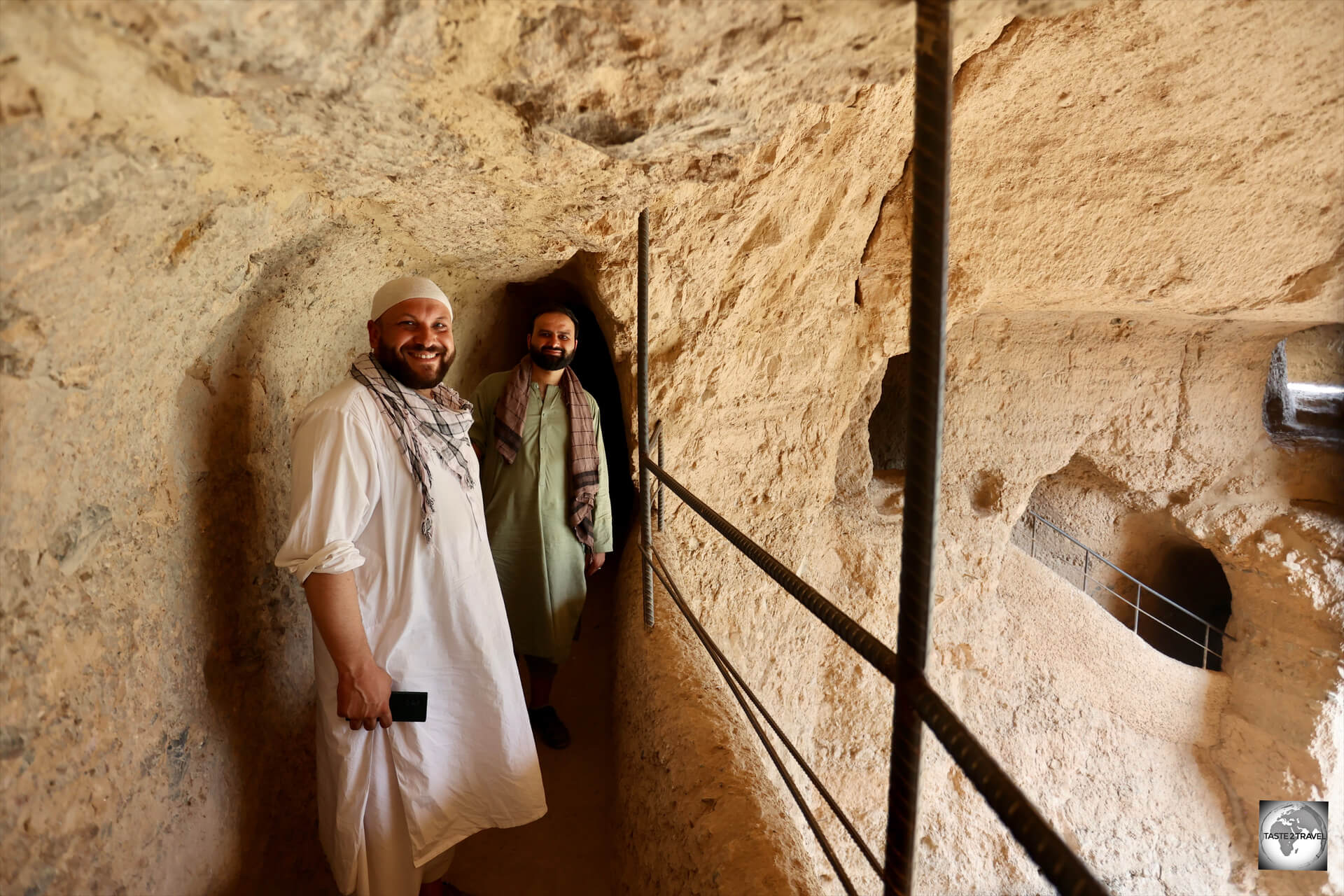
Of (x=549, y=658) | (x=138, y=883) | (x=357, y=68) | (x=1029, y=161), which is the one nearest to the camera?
(x=357, y=68)

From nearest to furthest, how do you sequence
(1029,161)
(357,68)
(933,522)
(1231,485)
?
(933,522) < (357,68) < (1029,161) < (1231,485)

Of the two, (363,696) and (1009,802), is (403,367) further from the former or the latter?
(1009,802)

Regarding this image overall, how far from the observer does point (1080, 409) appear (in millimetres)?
4562

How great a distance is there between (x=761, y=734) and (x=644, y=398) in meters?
1.29

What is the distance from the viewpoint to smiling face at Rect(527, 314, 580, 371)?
7.99ft

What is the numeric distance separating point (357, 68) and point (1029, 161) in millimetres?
2744

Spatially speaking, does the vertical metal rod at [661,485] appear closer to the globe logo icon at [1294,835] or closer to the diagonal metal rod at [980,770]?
the diagonal metal rod at [980,770]

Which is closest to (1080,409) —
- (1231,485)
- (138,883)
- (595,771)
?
(1231,485)

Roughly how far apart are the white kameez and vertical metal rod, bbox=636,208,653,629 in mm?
670

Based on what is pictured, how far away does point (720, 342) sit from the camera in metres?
2.84

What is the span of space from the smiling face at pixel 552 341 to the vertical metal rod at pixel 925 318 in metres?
1.73

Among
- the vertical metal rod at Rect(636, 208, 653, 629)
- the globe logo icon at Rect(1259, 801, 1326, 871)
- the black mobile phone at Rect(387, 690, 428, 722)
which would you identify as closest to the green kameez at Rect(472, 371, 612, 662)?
the vertical metal rod at Rect(636, 208, 653, 629)

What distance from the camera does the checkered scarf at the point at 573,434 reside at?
7.95 ft

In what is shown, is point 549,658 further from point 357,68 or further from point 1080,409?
point 1080,409
